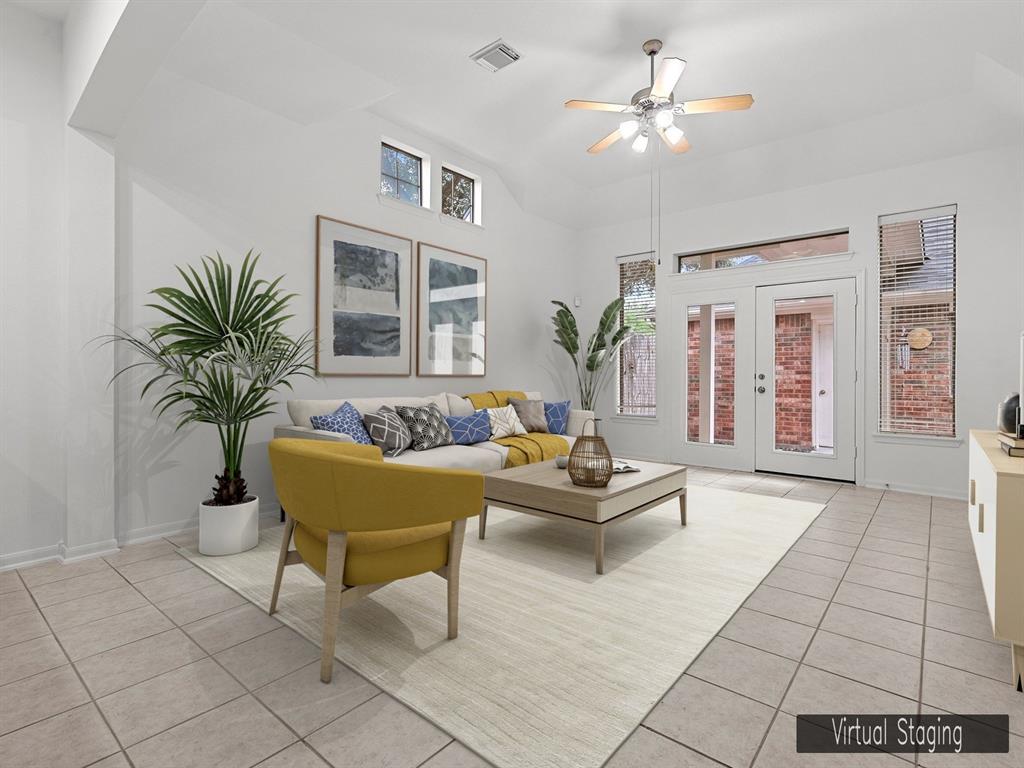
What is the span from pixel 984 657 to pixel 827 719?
2.98 feet

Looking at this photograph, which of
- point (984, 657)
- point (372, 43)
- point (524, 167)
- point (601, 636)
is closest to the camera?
point (984, 657)

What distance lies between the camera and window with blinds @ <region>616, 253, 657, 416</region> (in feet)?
22.4

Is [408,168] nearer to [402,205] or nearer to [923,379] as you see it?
[402,205]

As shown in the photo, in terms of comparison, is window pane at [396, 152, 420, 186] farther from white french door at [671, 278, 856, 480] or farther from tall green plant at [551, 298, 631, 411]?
white french door at [671, 278, 856, 480]

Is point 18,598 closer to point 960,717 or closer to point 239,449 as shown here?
point 239,449

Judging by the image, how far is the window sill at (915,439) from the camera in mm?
4781

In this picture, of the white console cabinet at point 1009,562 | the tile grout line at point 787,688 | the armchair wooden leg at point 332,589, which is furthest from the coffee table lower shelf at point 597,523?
the white console cabinet at point 1009,562

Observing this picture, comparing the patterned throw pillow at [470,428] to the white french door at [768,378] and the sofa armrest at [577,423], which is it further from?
the white french door at [768,378]

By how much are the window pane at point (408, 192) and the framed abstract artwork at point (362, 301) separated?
48 cm

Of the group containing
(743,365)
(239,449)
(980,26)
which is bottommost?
(239,449)

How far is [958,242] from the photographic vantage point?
4.79 metres

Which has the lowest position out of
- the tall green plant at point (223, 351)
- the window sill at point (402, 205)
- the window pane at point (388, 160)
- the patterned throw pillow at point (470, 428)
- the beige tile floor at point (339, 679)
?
the beige tile floor at point (339, 679)

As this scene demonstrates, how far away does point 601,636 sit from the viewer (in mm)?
2182

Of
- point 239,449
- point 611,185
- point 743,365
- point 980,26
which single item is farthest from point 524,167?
point 239,449
